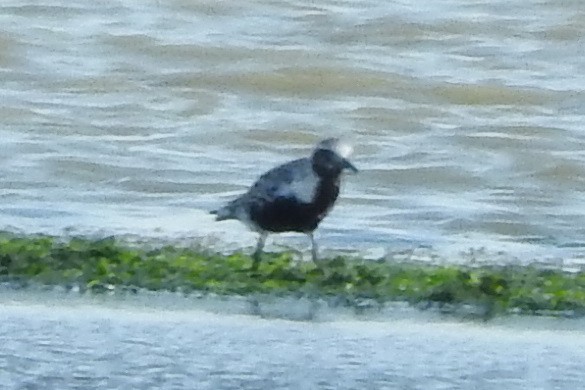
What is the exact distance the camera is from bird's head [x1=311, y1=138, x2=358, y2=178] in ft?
25.1

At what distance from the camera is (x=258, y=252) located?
24.8 feet

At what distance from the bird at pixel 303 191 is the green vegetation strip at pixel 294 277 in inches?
6.1

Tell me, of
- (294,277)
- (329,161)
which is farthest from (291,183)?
(294,277)

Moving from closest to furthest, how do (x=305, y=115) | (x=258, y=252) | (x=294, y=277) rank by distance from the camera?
(x=294, y=277) → (x=258, y=252) → (x=305, y=115)

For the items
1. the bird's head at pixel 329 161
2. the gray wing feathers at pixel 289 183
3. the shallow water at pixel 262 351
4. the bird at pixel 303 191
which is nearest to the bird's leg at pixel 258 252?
the bird at pixel 303 191

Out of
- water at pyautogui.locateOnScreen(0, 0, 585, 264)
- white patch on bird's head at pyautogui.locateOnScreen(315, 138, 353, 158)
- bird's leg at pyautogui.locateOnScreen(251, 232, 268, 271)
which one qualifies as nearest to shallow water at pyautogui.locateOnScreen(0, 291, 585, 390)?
bird's leg at pyautogui.locateOnScreen(251, 232, 268, 271)

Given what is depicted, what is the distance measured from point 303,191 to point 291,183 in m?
0.06

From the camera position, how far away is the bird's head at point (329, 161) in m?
7.64

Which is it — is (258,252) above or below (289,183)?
below

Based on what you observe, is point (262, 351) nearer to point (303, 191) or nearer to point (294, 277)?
point (294, 277)

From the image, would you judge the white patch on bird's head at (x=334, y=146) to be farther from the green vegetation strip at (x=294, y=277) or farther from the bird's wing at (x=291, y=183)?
the green vegetation strip at (x=294, y=277)

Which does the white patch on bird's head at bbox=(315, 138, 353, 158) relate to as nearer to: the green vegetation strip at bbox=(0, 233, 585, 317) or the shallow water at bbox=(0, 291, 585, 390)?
the green vegetation strip at bbox=(0, 233, 585, 317)

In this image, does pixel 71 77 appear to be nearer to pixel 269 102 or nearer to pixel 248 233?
pixel 269 102

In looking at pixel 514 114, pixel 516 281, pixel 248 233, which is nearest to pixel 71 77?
pixel 514 114
